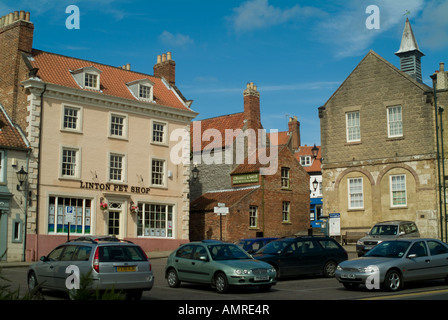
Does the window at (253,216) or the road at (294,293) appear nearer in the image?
the road at (294,293)

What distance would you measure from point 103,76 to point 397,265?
83.2 feet

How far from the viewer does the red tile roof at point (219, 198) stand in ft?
128

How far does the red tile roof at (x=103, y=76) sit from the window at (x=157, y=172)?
402 cm

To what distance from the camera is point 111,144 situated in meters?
33.9

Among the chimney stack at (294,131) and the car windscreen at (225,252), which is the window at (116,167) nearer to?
the car windscreen at (225,252)

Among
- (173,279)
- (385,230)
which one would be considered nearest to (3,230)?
(173,279)

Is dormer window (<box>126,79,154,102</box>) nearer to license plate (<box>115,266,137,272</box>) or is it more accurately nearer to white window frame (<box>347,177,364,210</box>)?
white window frame (<box>347,177,364,210</box>)

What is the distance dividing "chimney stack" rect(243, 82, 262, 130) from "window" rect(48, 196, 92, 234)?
56.1 ft

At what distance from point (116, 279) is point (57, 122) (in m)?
20.1

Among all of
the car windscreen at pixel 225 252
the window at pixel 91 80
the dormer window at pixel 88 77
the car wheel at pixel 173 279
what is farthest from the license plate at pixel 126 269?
the window at pixel 91 80

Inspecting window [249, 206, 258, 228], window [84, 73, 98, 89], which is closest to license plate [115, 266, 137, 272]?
window [84, 73, 98, 89]

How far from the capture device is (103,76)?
35.8 m

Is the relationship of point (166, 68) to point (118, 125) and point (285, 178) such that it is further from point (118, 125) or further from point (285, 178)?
point (285, 178)

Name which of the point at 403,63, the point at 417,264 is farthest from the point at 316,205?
the point at 417,264
